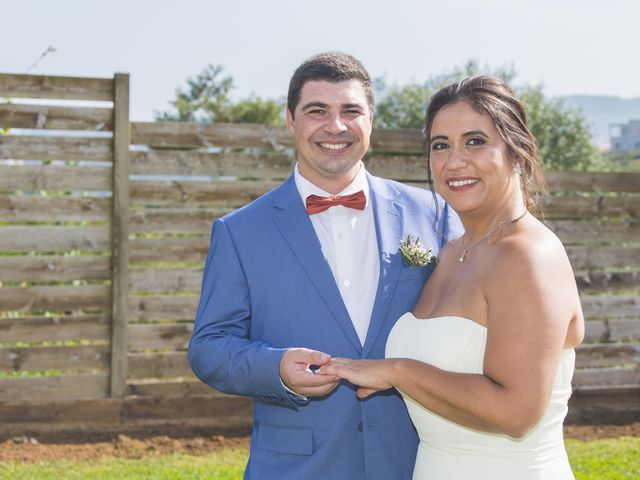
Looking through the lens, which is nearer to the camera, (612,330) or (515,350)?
(515,350)

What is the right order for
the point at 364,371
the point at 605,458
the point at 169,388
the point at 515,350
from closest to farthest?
the point at 515,350 < the point at 364,371 < the point at 605,458 < the point at 169,388

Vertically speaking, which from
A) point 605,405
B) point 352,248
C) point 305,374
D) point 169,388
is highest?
point 352,248

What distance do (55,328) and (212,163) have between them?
170cm

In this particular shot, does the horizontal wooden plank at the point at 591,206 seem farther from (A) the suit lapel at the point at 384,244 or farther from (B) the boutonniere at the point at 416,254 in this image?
(B) the boutonniere at the point at 416,254

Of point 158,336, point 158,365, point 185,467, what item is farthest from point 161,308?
point 185,467

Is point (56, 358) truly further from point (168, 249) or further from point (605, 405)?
point (605, 405)

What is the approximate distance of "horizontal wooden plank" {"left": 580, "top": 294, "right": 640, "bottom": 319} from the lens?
24.6 ft

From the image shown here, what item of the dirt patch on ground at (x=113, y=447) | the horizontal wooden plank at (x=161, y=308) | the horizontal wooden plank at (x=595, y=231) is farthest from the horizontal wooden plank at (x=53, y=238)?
the horizontal wooden plank at (x=595, y=231)

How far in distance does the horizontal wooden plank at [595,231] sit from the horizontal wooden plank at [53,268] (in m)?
3.67

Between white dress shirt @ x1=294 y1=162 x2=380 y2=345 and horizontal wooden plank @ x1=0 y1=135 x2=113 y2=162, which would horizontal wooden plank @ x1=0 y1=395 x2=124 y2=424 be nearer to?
horizontal wooden plank @ x1=0 y1=135 x2=113 y2=162

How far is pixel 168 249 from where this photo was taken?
671 cm

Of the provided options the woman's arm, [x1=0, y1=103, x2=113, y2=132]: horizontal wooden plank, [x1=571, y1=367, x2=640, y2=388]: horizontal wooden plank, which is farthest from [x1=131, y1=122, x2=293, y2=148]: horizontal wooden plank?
the woman's arm

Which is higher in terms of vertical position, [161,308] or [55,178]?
[55,178]

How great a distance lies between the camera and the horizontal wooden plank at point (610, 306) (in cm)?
751
